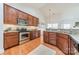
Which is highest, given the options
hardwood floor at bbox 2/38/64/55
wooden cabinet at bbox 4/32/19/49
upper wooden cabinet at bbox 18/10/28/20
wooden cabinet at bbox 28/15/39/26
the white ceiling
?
the white ceiling

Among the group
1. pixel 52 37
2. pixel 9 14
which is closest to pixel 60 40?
pixel 52 37

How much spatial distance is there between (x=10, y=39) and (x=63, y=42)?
43.1 inches

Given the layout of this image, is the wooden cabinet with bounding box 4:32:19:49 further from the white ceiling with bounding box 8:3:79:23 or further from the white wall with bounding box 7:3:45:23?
the white ceiling with bounding box 8:3:79:23

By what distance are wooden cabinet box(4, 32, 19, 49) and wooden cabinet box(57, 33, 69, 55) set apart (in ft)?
2.79

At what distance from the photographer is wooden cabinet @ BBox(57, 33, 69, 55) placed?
2.74 meters

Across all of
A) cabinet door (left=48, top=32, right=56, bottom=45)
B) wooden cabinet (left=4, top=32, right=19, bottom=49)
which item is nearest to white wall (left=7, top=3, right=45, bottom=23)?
cabinet door (left=48, top=32, right=56, bottom=45)

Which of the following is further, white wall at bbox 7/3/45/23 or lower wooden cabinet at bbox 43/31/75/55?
lower wooden cabinet at bbox 43/31/75/55

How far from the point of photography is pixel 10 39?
257 cm

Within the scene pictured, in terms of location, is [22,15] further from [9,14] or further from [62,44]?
[62,44]

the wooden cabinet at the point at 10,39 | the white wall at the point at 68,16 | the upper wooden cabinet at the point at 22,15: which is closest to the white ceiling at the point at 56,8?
the white wall at the point at 68,16

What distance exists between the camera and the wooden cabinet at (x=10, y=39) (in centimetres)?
252
